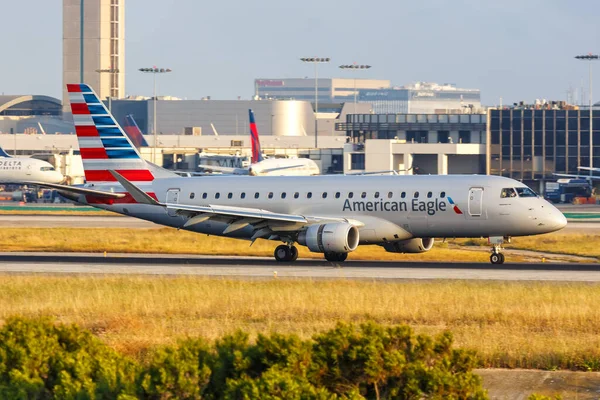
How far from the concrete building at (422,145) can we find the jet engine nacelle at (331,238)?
97331 millimetres

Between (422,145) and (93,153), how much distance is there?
9715cm

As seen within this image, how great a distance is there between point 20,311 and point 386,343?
15306 mm

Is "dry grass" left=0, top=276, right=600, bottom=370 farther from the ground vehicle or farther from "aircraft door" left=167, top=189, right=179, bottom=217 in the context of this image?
the ground vehicle

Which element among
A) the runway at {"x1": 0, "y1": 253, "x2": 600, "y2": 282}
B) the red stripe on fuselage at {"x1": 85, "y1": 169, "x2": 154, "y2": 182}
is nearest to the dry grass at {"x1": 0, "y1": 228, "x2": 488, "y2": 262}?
the red stripe on fuselage at {"x1": 85, "y1": 169, "x2": 154, "y2": 182}

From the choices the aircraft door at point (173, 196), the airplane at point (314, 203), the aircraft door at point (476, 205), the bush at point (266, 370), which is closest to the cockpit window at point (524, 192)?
the airplane at point (314, 203)

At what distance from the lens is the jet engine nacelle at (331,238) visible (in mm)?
42406

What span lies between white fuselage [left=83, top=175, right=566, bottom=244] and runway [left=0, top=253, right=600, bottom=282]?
143cm

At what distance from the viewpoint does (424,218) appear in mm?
43156

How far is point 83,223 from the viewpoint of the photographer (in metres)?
77.1

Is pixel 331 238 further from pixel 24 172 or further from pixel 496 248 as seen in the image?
pixel 24 172

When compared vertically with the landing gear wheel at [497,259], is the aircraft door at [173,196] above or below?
above

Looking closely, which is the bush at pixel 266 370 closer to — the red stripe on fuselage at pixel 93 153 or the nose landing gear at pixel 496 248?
the nose landing gear at pixel 496 248

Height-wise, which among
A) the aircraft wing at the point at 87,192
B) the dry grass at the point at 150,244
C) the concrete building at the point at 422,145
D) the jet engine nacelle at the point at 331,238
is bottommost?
the dry grass at the point at 150,244

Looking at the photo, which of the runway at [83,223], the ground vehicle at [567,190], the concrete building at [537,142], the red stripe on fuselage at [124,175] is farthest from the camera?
the concrete building at [537,142]
